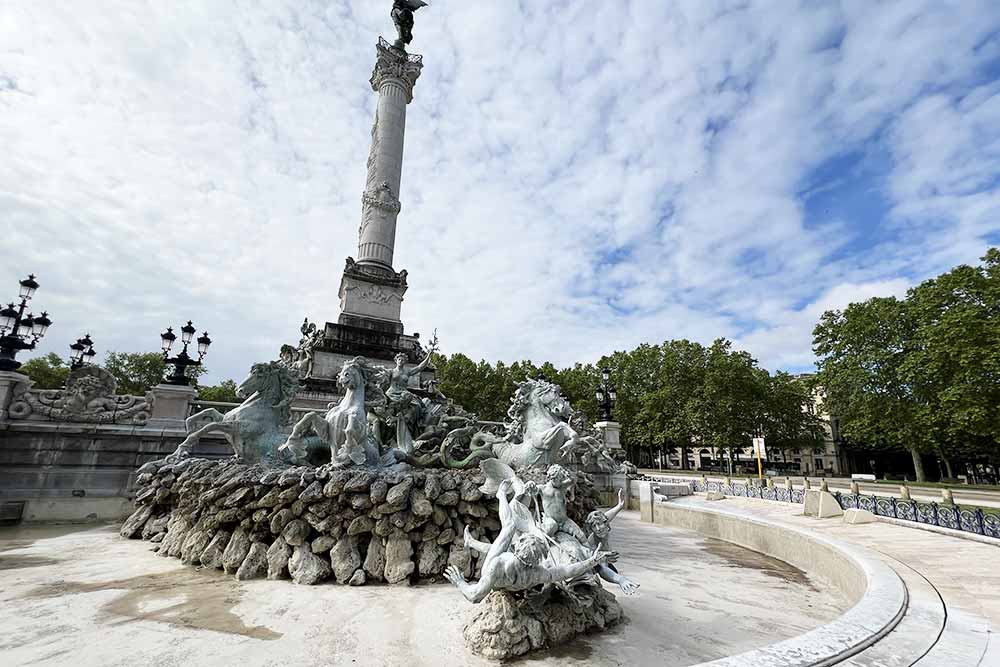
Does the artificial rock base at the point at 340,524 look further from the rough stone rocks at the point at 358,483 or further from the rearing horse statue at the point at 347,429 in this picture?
the rearing horse statue at the point at 347,429

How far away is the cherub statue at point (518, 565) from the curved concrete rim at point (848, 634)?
127 centimetres

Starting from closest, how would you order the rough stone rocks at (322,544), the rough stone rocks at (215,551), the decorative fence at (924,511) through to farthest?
1. the rough stone rocks at (322,544)
2. the rough stone rocks at (215,551)
3. the decorative fence at (924,511)

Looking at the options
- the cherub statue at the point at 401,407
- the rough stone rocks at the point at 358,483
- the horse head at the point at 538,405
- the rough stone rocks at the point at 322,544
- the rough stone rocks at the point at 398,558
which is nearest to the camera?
the rough stone rocks at the point at 398,558

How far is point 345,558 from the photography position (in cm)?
596

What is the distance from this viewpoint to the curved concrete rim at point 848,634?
308 centimetres

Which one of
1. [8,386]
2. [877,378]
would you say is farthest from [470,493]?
[877,378]

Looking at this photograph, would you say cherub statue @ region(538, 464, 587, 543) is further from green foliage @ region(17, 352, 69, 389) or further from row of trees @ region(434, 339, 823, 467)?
green foliage @ region(17, 352, 69, 389)

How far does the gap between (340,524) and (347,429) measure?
1429 millimetres

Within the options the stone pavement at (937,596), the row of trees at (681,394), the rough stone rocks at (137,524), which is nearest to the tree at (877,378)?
the row of trees at (681,394)

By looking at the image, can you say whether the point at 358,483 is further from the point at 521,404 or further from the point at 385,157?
the point at 385,157

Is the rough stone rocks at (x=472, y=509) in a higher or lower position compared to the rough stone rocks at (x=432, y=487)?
lower

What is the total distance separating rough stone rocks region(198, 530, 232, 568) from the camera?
249 inches

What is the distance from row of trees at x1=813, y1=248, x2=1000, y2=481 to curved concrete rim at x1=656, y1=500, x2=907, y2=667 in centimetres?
1979

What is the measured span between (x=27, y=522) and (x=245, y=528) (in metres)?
8.25
